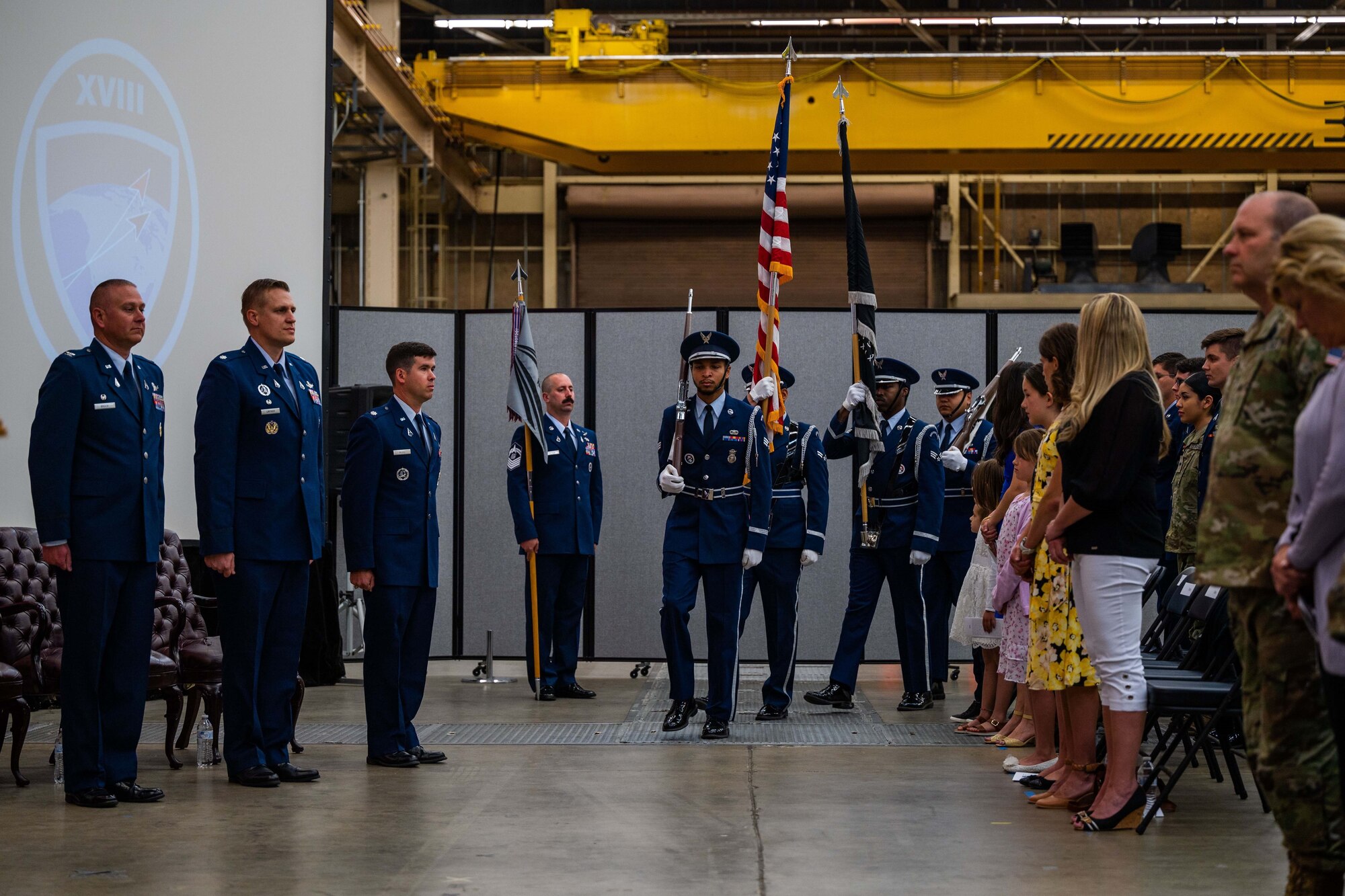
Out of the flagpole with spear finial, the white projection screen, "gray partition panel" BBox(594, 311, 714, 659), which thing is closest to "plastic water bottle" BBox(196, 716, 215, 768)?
the white projection screen

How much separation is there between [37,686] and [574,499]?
3.07 metres

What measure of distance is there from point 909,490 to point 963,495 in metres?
0.33

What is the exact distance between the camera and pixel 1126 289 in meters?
13.0

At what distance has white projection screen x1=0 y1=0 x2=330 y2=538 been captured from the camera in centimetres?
603

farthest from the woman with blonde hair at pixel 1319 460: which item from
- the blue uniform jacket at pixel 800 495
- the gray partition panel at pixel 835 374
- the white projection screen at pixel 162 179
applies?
the gray partition panel at pixel 835 374

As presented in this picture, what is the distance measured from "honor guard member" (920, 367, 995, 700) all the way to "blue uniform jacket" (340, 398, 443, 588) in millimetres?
2658

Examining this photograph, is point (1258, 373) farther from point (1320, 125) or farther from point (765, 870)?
point (1320, 125)

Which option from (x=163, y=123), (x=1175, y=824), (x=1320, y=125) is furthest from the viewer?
(x=1320, y=125)

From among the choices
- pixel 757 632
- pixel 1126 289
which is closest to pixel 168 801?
pixel 757 632

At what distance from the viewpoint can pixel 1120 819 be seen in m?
3.87

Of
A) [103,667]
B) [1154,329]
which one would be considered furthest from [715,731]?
[1154,329]

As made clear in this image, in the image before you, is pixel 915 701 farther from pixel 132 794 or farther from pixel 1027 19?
pixel 1027 19

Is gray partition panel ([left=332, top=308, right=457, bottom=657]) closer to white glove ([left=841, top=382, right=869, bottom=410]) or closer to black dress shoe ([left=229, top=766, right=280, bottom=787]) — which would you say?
white glove ([left=841, top=382, right=869, bottom=410])

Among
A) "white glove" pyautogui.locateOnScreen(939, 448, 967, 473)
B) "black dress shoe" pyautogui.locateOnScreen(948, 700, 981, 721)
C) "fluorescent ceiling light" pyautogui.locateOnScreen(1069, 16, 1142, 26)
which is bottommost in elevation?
"black dress shoe" pyautogui.locateOnScreen(948, 700, 981, 721)
